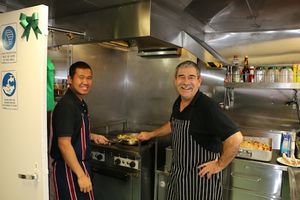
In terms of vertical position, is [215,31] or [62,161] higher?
[215,31]

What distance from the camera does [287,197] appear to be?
1.67m

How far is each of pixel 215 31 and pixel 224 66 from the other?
1.63ft

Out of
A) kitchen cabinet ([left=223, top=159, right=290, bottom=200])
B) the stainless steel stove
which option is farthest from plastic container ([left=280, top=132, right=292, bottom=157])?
the stainless steel stove

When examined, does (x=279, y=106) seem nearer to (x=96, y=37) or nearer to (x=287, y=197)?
(x=287, y=197)

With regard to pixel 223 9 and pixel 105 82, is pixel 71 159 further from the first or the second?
pixel 223 9

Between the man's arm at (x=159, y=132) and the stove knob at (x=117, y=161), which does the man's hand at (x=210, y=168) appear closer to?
the man's arm at (x=159, y=132)

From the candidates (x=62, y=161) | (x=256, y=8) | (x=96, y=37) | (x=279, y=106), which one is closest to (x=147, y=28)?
(x=96, y=37)

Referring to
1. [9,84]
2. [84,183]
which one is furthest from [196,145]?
[9,84]

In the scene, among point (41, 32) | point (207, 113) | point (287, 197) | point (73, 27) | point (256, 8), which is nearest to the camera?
point (41, 32)

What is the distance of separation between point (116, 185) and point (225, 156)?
101 centimetres

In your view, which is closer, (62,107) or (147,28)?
(62,107)

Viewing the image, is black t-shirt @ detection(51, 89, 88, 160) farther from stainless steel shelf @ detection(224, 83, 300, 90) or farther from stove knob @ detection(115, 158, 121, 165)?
stainless steel shelf @ detection(224, 83, 300, 90)

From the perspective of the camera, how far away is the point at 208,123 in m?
1.42

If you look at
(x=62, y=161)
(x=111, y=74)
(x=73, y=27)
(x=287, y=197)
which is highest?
(x=73, y=27)
